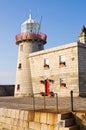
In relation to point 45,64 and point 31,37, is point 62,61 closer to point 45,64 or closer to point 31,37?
point 45,64

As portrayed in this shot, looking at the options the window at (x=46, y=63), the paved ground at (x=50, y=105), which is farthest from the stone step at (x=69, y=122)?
the window at (x=46, y=63)

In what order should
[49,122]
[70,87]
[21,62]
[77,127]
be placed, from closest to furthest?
[77,127] → [49,122] → [70,87] → [21,62]

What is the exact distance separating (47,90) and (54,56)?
3927mm

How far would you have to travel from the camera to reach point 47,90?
25.5 meters

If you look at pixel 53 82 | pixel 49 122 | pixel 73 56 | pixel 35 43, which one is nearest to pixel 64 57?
pixel 73 56

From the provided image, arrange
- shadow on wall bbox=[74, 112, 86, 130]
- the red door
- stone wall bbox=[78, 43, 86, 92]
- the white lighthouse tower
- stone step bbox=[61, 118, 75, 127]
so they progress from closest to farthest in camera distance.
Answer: shadow on wall bbox=[74, 112, 86, 130]
stone step bbox=[61, 118, 75, 127]
stone wall bbox=[78, 43, 86, 92]
the red door
the white lighthouse tower

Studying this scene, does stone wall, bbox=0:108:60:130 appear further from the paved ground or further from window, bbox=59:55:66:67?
window, bbox=59:55:66:67

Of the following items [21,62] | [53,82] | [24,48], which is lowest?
[53,82]

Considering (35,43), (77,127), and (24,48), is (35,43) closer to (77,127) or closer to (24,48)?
(24,48)

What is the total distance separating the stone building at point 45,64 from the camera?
75.0ft

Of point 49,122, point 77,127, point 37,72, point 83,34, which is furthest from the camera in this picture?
point 37,72

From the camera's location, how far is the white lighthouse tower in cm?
2859

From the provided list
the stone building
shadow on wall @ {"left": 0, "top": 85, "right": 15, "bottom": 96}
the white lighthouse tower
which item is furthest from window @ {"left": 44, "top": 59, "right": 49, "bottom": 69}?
shadow on wall @ {"left": 0, "top": 85, "right": 15, "bottom": 96}

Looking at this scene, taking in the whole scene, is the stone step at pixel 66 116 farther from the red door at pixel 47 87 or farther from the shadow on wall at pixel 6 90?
the shadow on wall at pixel 6 90
